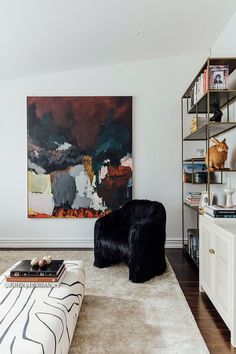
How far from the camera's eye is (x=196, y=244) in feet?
9.70

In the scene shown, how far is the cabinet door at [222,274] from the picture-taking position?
1738 millimetres

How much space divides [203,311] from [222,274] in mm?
458

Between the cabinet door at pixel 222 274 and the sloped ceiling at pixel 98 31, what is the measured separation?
86.2 inches

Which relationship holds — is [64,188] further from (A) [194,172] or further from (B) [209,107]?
(B) [209,107]

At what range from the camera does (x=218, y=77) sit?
2434 millimetres

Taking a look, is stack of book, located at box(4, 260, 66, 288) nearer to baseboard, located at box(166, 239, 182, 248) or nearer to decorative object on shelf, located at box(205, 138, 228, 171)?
decorative object on shelf, located at box(205, 138, 228, 171)

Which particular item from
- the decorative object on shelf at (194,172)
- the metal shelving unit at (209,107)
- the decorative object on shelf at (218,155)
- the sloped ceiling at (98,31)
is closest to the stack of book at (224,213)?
the metal shelving unit at (209,107)

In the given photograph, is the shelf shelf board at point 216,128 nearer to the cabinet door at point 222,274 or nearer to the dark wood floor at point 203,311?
the cabinet door at point 222,274

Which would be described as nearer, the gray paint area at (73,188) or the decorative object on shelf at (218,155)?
Result: the decorative object on shelf at (218,155)

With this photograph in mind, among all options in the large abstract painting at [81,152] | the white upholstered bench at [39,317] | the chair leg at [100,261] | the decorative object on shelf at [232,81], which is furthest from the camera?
the large abstract painting at [81,152]

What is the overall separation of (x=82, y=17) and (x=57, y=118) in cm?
152

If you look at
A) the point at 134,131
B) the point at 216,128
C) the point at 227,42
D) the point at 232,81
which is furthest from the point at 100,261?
the point at 227,42

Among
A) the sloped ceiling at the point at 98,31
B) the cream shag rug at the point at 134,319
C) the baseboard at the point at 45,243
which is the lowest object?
the cream shag rug at the point at 134,319

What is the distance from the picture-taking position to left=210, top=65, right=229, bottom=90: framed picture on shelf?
7.96 feet
